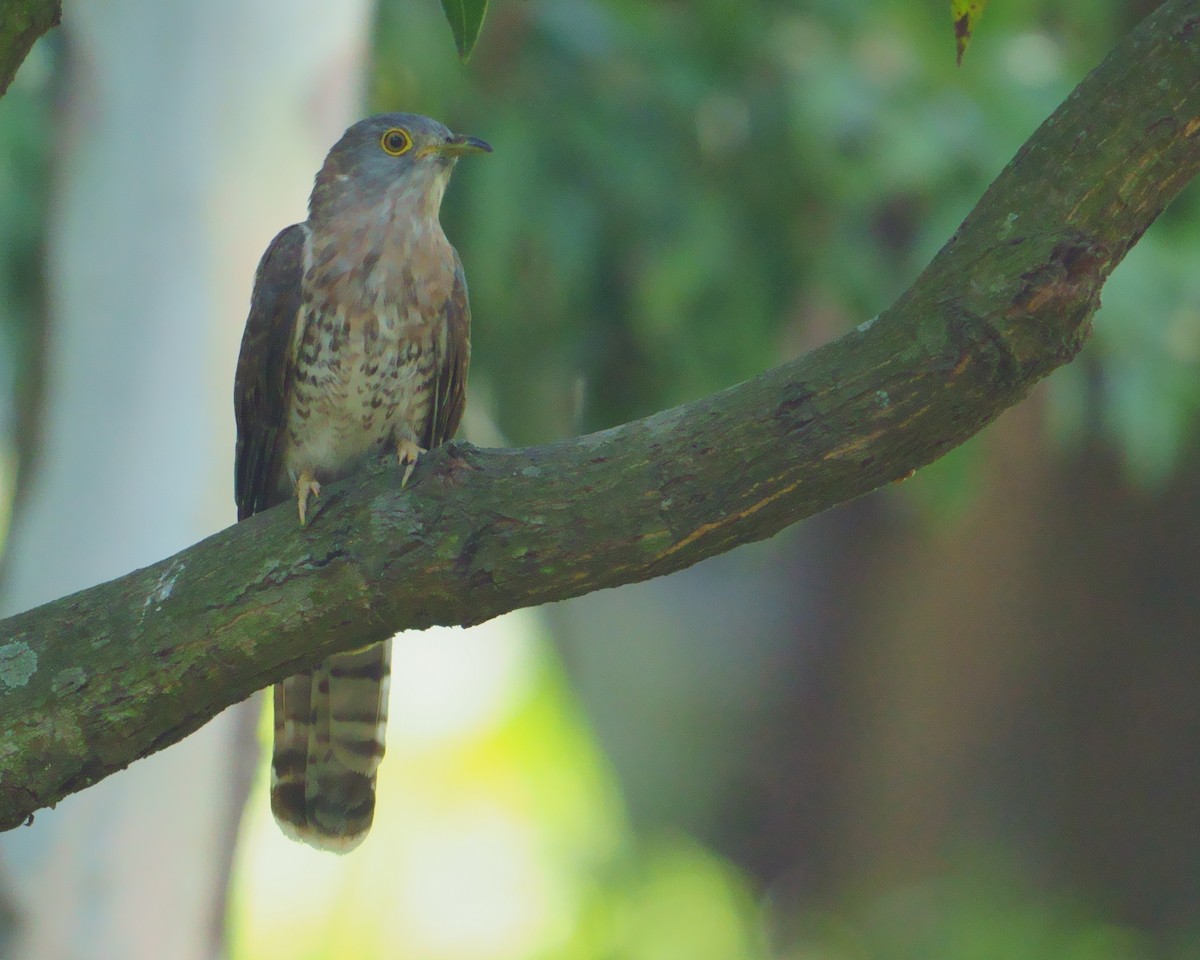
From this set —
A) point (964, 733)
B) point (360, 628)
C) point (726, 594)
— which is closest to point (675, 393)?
point (360, 628)

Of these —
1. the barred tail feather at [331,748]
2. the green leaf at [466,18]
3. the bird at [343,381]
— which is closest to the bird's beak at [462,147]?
the bird at [343,381]

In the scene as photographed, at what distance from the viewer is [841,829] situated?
10.0 meters

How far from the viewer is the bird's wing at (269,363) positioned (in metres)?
3.75

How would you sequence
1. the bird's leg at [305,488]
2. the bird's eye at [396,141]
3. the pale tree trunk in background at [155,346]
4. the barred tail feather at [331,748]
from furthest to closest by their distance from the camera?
1. the pale tree trunk in background at [155,346]
2. the bird's eye at [396,141]
3. the barred tail feather at [331,748]
4. the bird's leg at [305,488]

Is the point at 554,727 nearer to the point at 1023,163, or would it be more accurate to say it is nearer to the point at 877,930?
the point at 877,930

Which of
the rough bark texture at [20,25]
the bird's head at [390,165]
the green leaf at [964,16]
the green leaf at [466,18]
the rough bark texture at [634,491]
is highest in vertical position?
the bird's head at [390,165]

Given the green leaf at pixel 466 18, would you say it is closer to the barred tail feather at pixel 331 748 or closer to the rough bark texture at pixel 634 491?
the rough bark texture at pixel 634 491

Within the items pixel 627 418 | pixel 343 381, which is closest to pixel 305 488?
pixel 343 381

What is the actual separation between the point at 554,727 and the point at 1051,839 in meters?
3.14

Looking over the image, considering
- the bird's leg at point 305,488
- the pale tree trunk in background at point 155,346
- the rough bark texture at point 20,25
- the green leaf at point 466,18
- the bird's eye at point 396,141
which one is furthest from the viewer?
the pale tree trunk in background at point 155,346

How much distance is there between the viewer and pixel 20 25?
225 centimetres

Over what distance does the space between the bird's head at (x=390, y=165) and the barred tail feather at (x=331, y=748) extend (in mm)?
1177

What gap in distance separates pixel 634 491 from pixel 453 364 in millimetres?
1778

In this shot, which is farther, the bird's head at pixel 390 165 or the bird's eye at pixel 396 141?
the bird's eye at pixel 396 141
